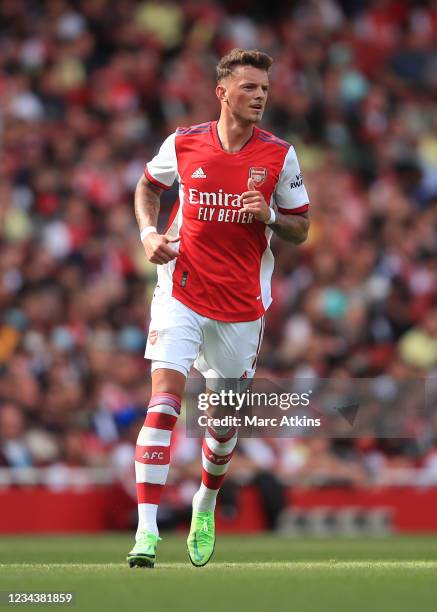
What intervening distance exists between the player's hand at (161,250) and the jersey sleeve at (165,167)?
662mm

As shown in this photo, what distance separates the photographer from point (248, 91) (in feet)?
28.3

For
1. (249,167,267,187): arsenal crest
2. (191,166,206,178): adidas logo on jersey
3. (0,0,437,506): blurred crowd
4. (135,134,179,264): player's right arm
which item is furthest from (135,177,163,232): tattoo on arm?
(0,0,437,506): blurred crowd

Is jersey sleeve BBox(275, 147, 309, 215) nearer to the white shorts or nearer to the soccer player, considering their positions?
the soccer player

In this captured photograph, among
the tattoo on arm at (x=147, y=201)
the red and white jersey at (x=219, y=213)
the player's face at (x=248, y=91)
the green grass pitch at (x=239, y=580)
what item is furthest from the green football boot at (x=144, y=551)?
the player's face at (x=248, y=91)

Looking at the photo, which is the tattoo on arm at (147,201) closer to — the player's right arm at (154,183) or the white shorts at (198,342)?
the player's right arm at (154,183)

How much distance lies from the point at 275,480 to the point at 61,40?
25.6 ft

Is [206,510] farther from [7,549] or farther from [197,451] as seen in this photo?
[197,451]

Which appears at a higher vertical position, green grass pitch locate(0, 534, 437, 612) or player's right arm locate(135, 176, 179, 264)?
player's right arm locate(135, 176, 179, 264)

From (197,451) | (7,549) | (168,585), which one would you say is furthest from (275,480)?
(168,585)

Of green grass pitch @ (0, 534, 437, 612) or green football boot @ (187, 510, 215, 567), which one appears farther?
green football boot @ (187, 510, 215, 567)

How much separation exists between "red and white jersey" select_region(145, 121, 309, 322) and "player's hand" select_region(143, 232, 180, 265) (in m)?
0.36

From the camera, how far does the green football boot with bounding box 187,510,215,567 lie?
8.57m

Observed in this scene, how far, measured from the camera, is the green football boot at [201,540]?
8.57m

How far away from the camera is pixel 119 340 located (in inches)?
698
